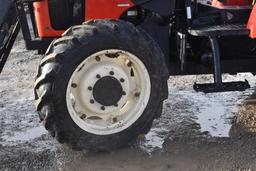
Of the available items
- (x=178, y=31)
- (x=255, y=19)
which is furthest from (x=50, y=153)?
(x=255, y=19)

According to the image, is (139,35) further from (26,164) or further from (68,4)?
(26,164)

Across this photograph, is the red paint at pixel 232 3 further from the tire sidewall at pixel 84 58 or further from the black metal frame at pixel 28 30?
the black metal frame at pixel 28 30

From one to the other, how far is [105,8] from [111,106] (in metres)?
1.04

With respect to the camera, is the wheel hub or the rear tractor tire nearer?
the rear tractor tire

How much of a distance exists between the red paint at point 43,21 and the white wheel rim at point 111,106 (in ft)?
2.58

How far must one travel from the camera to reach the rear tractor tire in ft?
14.6

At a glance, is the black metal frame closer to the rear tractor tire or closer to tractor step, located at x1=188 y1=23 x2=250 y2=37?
the rear tractor tire

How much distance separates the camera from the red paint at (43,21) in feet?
16.8

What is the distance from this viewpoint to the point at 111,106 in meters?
4.70

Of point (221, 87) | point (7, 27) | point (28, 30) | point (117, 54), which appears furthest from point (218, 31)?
point (7, 27)

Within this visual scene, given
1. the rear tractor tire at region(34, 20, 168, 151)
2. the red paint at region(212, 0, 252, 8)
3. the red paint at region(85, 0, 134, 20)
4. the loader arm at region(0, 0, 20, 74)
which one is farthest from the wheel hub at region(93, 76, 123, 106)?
the red paint at region(212, 0, 252, 8)

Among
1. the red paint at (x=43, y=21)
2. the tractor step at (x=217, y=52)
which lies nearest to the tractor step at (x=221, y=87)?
the tractor step at (x=217, y=52)

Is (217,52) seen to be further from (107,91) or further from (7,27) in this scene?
(7,27)

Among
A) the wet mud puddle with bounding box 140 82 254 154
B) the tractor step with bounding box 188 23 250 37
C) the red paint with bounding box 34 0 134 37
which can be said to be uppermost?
the red paint with bounding box 34 0 134 37
